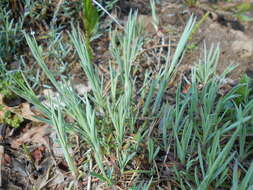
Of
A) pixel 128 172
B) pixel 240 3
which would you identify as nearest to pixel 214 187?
pixel 128 172

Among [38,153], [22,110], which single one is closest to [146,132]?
[38,153]

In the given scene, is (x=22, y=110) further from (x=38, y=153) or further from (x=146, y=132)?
(x=146, y=132)

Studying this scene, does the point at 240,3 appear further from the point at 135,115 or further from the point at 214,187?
the point at 214,187

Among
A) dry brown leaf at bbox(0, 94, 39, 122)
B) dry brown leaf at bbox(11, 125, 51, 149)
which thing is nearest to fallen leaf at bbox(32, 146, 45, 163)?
dry brown leaf at bbox(11, 125, 51, 149)

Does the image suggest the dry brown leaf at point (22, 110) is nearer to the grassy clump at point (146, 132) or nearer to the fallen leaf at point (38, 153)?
the fallen leaf at point (38, 153)

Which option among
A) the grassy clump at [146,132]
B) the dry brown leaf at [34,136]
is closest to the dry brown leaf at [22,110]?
the dry brown leaf at [34,136]

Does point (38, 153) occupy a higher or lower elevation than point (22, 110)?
lower

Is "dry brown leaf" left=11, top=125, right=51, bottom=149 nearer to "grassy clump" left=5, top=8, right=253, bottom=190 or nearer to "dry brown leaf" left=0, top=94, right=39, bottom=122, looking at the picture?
"dry brown leaf" left=0, top=94, right=39, bottom=122

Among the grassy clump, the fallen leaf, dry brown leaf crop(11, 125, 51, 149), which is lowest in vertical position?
the fallen leaf
